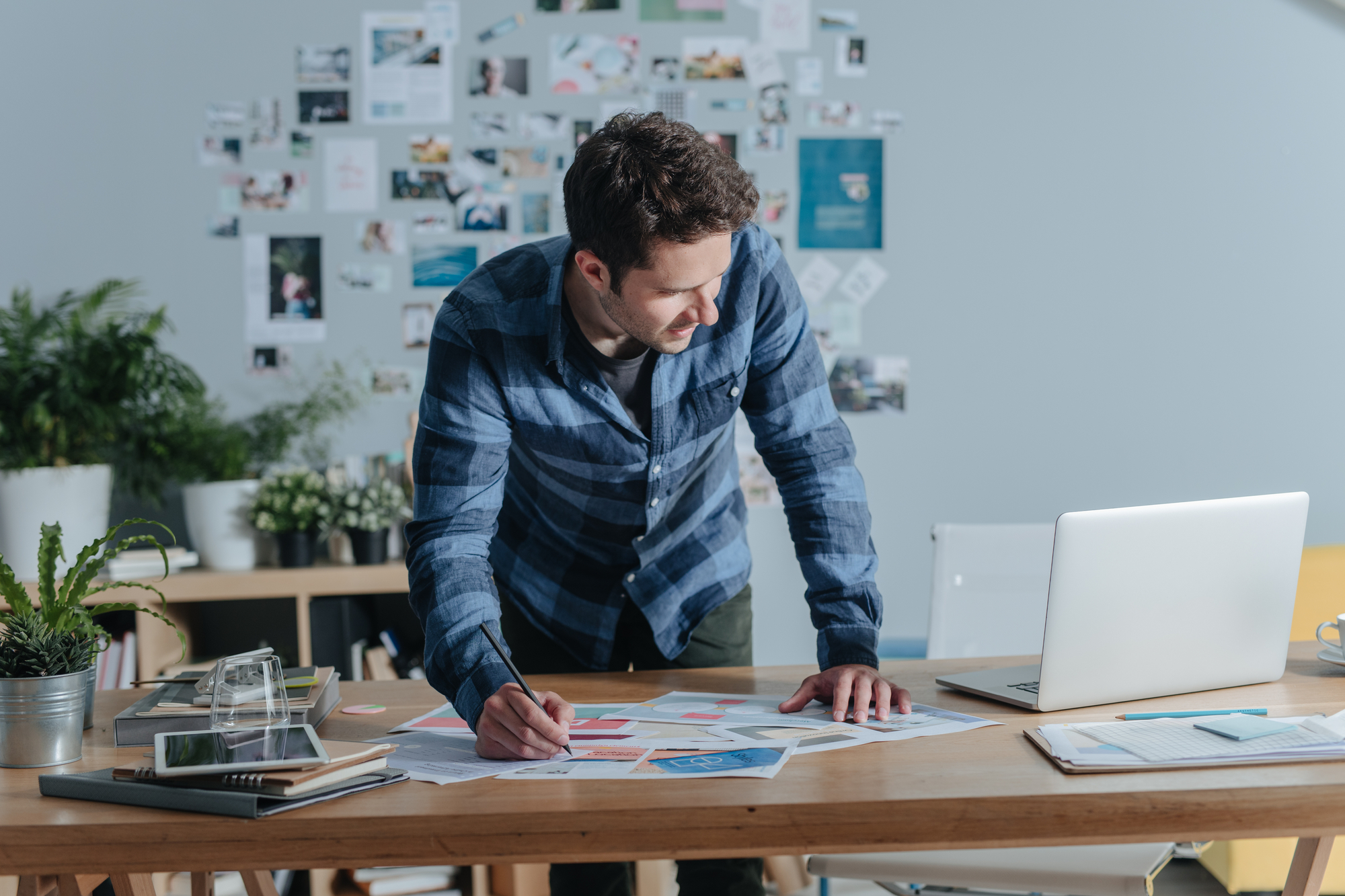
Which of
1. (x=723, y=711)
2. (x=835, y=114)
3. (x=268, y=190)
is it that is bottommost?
(x=723, y=711)

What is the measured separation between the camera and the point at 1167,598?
3.80 ft

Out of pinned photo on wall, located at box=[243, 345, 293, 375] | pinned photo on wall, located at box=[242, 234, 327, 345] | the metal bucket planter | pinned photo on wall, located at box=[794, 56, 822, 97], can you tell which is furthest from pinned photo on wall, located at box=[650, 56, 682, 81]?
the metal bucket planter

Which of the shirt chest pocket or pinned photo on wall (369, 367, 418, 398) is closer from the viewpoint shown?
the shirt chest pocket

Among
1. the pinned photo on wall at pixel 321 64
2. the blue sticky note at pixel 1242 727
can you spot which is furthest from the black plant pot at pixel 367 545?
the blue sticky note at pixel 1242 727

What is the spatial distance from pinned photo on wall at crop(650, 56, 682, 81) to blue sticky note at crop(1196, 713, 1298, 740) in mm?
2093

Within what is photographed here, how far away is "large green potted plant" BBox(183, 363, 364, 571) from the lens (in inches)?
94.2

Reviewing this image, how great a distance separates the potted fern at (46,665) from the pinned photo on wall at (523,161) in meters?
1.75

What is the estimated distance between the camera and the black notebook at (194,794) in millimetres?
903

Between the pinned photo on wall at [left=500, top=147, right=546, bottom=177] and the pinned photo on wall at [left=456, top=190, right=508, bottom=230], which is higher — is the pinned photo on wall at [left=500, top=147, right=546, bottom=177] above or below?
above

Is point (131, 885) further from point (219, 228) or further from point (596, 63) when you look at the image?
point (596, 63)

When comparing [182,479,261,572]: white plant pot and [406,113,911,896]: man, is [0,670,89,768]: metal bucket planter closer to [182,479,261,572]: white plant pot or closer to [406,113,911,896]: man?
[406,113,911,896]: man

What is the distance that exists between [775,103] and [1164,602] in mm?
1873

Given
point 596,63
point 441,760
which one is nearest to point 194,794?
point 441,760

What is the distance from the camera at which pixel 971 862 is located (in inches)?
59.7
